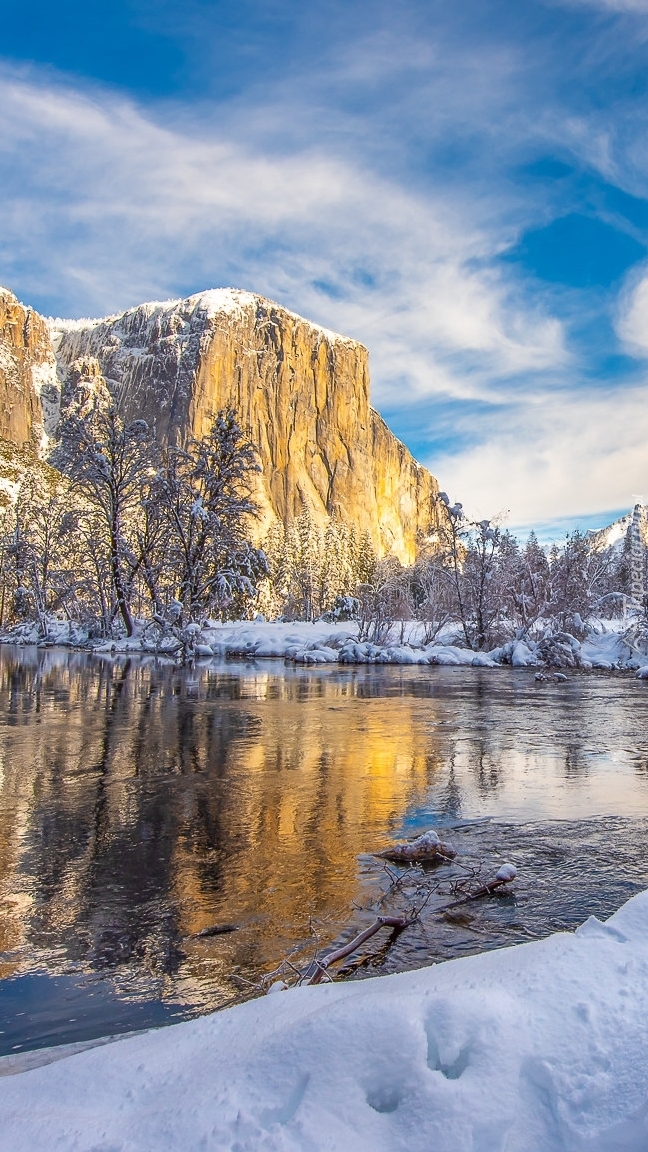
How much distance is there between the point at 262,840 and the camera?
216 inches

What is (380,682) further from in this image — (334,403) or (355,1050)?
(334,403)

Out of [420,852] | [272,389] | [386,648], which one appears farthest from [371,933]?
[272,389]

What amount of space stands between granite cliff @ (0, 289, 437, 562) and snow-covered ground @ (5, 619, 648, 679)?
12346 centimetres

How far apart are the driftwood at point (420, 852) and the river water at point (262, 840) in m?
0.12

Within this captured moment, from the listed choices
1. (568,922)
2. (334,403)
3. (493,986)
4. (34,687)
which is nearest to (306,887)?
(568,922)

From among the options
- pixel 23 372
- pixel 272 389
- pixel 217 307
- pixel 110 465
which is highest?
pixel 217 307

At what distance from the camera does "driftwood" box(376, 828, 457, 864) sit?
5047 mm

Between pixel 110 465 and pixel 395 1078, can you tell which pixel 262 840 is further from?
pixel 110 465

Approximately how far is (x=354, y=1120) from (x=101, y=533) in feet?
107

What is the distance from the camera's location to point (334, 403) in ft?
605

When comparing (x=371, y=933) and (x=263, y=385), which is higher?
(x=263, y=385)

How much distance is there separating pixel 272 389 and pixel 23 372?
5618cm

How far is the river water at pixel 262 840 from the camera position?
3527mm

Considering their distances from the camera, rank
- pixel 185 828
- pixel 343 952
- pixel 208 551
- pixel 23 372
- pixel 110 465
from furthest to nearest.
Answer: pixel 23 372 < pixel 110 465 < pixel 208 551 < pixel 185 828 < pixel 343 952
